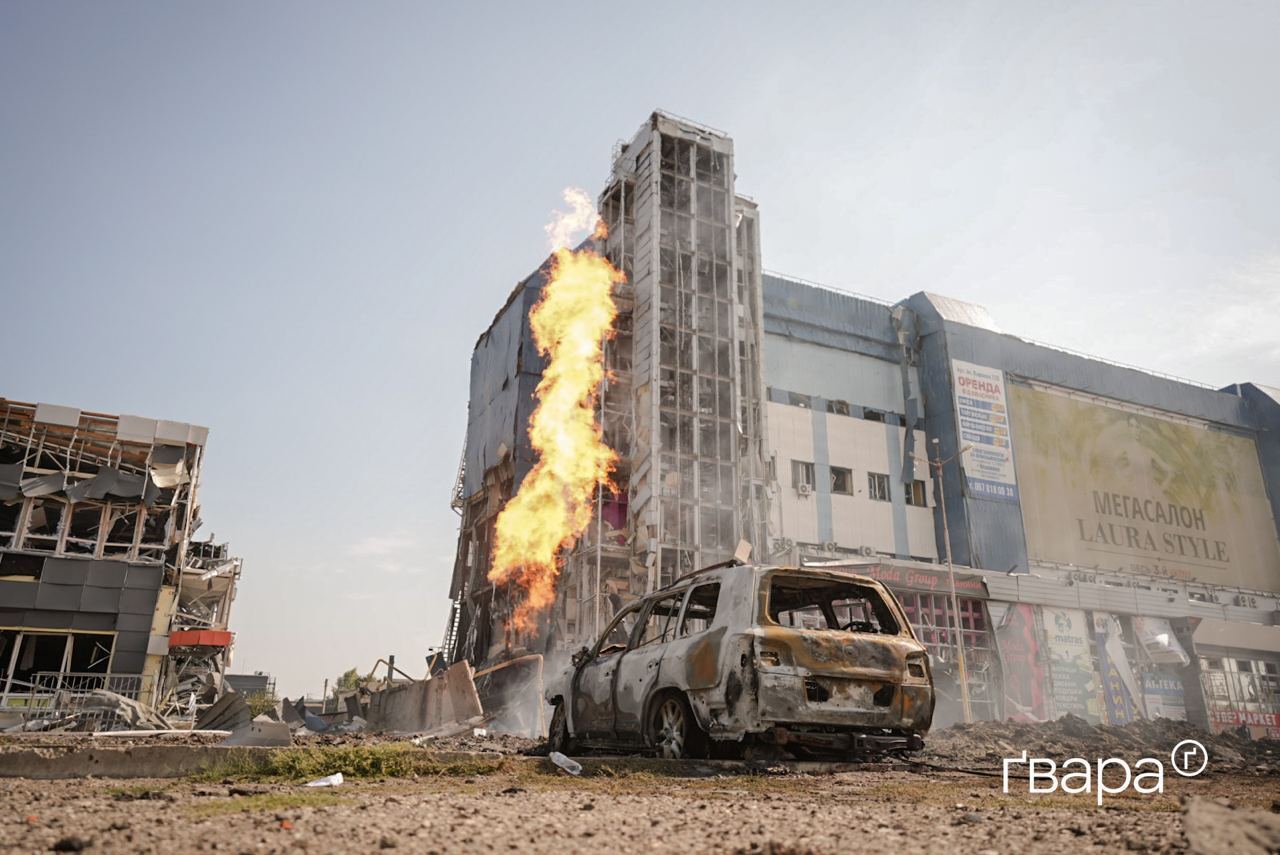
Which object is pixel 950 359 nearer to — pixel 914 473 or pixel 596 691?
pixel 914 473

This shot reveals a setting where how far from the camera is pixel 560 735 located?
916 cm

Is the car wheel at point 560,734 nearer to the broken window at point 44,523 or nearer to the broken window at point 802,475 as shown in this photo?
the broken window at point 44,523

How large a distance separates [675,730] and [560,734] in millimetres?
2429

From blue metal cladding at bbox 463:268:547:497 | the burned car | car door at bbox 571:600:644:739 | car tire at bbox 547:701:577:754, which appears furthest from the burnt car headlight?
blue metal cladding at bbox 463:268:547:497

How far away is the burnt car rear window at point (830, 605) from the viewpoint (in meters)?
7.76

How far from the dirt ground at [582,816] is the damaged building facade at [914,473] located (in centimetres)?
1737

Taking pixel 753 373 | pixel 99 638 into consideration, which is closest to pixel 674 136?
pixel 753 373

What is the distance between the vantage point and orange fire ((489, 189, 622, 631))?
979 inches

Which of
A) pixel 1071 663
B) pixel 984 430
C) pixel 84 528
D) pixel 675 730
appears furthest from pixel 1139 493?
pixel 84 528

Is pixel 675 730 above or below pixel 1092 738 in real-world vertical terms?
above

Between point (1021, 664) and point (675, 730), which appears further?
point (1021, 664)

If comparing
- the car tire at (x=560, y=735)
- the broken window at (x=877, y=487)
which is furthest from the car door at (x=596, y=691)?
the broken window at (x=877, y=487)

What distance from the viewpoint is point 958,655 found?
3012cm

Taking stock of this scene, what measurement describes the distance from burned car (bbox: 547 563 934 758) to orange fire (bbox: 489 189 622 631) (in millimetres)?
16432
